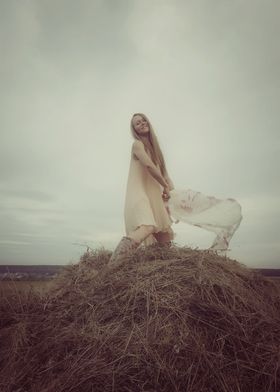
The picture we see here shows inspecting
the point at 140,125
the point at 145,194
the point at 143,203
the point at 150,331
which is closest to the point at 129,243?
the point at 143,203

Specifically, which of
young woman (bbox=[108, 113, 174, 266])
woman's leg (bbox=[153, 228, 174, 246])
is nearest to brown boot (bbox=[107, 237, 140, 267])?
young woman (bbox=[108, 113, 174, 266])

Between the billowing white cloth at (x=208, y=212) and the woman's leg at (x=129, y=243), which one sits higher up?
the billowing white cloth at (x=208, y=212)

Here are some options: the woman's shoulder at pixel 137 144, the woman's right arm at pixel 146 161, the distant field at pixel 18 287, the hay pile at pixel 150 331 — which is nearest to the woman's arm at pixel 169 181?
the woman's right arm at pixel 146 161

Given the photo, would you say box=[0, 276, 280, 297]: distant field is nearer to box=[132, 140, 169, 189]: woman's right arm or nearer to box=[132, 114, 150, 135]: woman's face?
box=[132, 140, 169, 189]: woman's right arm

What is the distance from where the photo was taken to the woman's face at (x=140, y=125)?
18.3ft

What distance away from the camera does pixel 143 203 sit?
4.91 metres

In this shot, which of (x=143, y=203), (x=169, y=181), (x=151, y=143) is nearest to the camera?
(x=143, y=203)

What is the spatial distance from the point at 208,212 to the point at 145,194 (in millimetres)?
1015

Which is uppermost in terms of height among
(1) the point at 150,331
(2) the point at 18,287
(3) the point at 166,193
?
(3) the point at 166,193

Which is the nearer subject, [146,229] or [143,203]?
[146,229]

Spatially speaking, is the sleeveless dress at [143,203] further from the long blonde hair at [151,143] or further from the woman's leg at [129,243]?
the long blonde hair at [151,143]

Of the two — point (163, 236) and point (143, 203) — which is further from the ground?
point (143, 203)

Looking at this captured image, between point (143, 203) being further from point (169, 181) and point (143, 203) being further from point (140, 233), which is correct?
point (169, 181)

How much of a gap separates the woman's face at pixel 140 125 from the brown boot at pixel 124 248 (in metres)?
1.98
